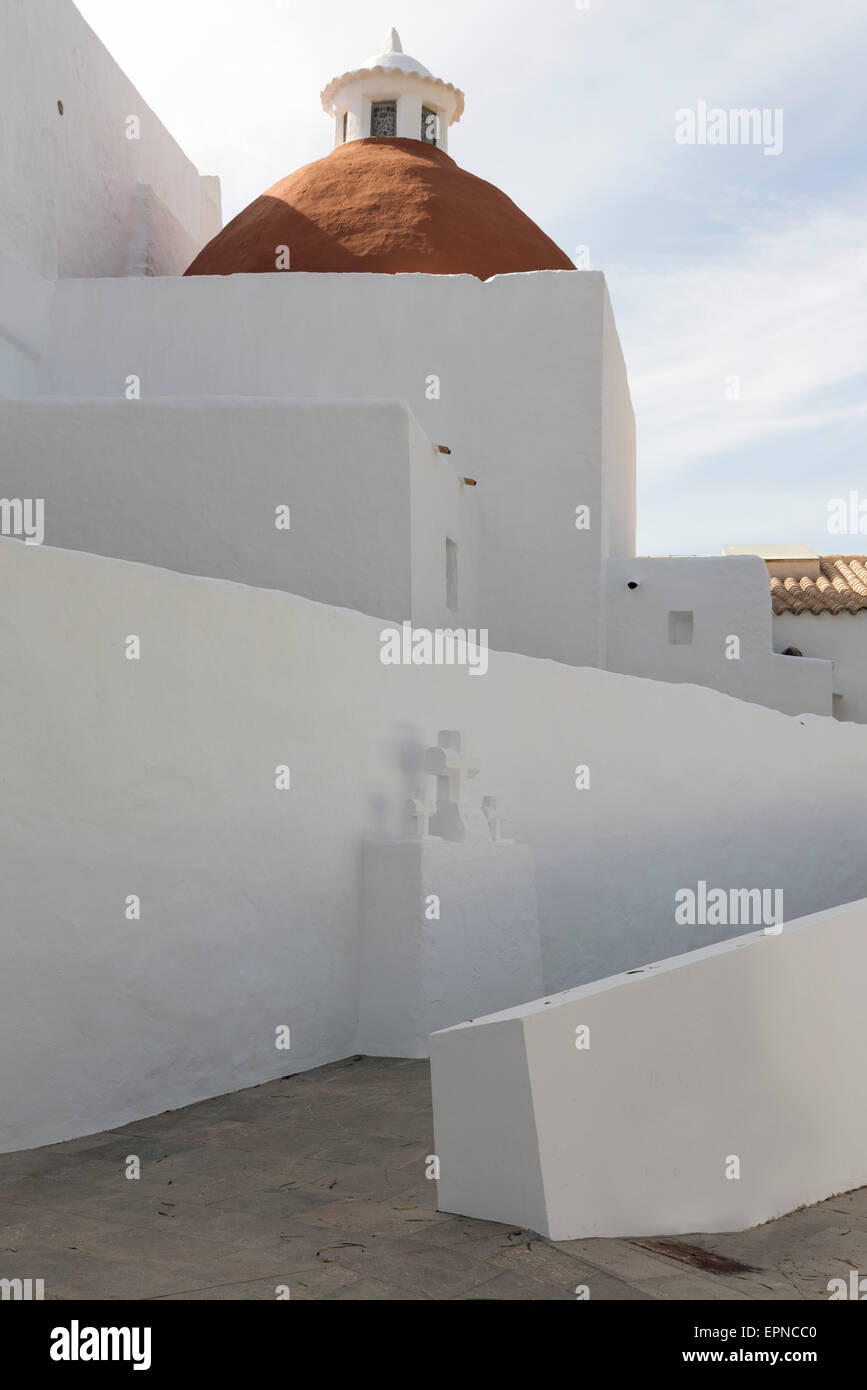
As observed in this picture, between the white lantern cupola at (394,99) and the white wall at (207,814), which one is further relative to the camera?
the white lantern cupola at (394,99)

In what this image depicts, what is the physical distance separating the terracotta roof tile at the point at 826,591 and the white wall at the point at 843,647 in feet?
0.36

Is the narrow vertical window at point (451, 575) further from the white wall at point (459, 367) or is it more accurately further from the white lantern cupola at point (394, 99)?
the white lantern cupola at point (394, 99)

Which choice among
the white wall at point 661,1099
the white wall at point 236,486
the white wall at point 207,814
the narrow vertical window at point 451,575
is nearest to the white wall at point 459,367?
the narrow vertical window at point 451,575

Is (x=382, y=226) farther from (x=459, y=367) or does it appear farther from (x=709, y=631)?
(x=709, y=631)

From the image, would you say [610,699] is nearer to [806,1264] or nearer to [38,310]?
[806,1264]

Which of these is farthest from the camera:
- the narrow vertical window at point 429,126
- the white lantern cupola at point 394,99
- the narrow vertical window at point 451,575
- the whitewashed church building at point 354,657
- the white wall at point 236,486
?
the narrow vertical window at point 429,126

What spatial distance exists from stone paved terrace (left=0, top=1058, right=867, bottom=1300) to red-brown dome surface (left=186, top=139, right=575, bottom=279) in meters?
11.1

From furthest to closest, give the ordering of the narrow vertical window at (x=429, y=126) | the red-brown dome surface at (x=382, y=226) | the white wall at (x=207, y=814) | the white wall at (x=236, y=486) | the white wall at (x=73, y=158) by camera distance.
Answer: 1. the narrow vertical window at (x=429, y=126)
2. the red-brown dome surface at (x=382, y=226)
3. the white wall at (x=73, y=158)
4. the white wall at (x=236, y=486)
5. the white wall at (x=207, y=814)

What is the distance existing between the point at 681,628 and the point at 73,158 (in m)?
8.62

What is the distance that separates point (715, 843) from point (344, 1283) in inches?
293

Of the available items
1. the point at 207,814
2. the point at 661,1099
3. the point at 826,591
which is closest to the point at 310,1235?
the point at 661,1099

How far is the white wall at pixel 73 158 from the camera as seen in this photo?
41.7 ft

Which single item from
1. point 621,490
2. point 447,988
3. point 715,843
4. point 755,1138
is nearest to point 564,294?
point 621,490

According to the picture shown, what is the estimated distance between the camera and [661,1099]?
13.6 feet
